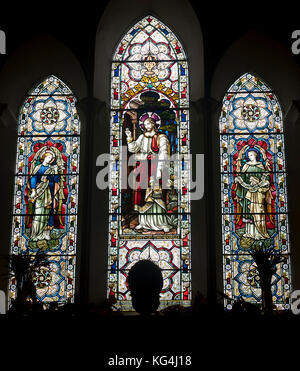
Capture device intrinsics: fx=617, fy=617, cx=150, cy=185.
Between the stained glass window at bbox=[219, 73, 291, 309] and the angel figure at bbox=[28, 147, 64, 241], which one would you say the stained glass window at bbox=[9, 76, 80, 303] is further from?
the stained glass window at bbox=[219, 73, 291, 309]

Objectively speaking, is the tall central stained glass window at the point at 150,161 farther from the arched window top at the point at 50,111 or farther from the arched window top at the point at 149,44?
the arched window top at the point at 50,111

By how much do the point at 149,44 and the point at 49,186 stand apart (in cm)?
304

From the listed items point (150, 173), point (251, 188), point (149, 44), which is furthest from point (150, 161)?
point (149, 44)

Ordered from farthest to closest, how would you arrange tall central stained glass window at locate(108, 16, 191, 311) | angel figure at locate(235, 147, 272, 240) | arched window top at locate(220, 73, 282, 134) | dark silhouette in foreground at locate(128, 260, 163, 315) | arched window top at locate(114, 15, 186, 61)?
1. arched window top at locate(114, 15, 186, 61)
2. arched window top at locate(220, 73, 282, 134)
3. angel figure at locate(235, 147, 272, 240)
4. tall central stained glass window at locate(108, 16, 191, 311)
5. dark silhouette in foreground at locate(128, 260, 163, 315)

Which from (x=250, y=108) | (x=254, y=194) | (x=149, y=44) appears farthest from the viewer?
(x=149, y=44)

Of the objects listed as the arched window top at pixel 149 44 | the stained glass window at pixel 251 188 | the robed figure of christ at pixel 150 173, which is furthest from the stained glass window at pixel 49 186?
the stained glass window at pixel 251 188

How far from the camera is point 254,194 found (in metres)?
9.59

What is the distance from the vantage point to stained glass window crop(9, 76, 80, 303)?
30.3 feet

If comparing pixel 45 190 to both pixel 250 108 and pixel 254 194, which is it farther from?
pixel 250 108

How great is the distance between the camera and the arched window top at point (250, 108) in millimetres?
10008

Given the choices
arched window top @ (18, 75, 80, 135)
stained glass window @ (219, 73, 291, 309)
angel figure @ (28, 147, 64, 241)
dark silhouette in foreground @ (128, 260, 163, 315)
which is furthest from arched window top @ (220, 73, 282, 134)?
dark silhouette in foreground @ (128, 260, 163, 315)

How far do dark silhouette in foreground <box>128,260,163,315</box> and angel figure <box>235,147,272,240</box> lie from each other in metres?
4.11

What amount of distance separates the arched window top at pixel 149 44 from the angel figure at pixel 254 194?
2.19 meters
